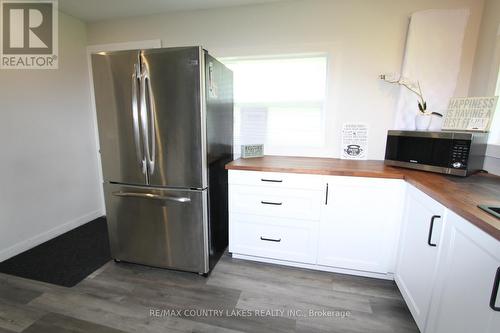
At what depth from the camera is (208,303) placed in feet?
5.60

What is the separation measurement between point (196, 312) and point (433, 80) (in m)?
2.59

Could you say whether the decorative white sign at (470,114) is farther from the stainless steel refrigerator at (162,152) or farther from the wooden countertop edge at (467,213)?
the stainless steel refrigerator at (162,152)

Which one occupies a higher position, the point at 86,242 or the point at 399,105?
the point at 399,105

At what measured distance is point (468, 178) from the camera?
1.61m

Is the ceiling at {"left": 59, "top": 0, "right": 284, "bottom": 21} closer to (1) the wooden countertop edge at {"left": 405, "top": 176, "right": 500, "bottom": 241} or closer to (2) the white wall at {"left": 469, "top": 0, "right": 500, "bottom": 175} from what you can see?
(2) the white wall at {"left": 469, "top": 0, "right": 500, "bottom": 175}

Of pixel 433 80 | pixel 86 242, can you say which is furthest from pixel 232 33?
pixel 86 242

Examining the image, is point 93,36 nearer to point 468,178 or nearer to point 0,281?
point 0,281

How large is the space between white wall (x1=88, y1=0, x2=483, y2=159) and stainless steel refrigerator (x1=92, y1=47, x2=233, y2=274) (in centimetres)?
66

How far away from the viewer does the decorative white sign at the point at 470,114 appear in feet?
5.20

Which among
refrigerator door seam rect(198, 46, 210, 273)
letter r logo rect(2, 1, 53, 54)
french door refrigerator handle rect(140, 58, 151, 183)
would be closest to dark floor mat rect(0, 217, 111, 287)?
refrigerator door seam rect(198, 46, 210, 273)

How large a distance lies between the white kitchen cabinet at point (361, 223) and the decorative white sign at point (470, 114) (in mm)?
582

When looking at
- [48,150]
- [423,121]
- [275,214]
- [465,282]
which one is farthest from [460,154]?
[48,150]

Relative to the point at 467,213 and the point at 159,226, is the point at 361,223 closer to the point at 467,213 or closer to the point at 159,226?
the point at 467,213

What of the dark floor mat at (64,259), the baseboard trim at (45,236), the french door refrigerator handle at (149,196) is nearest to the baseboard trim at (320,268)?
the french door refrigerator handle at (149,196)
